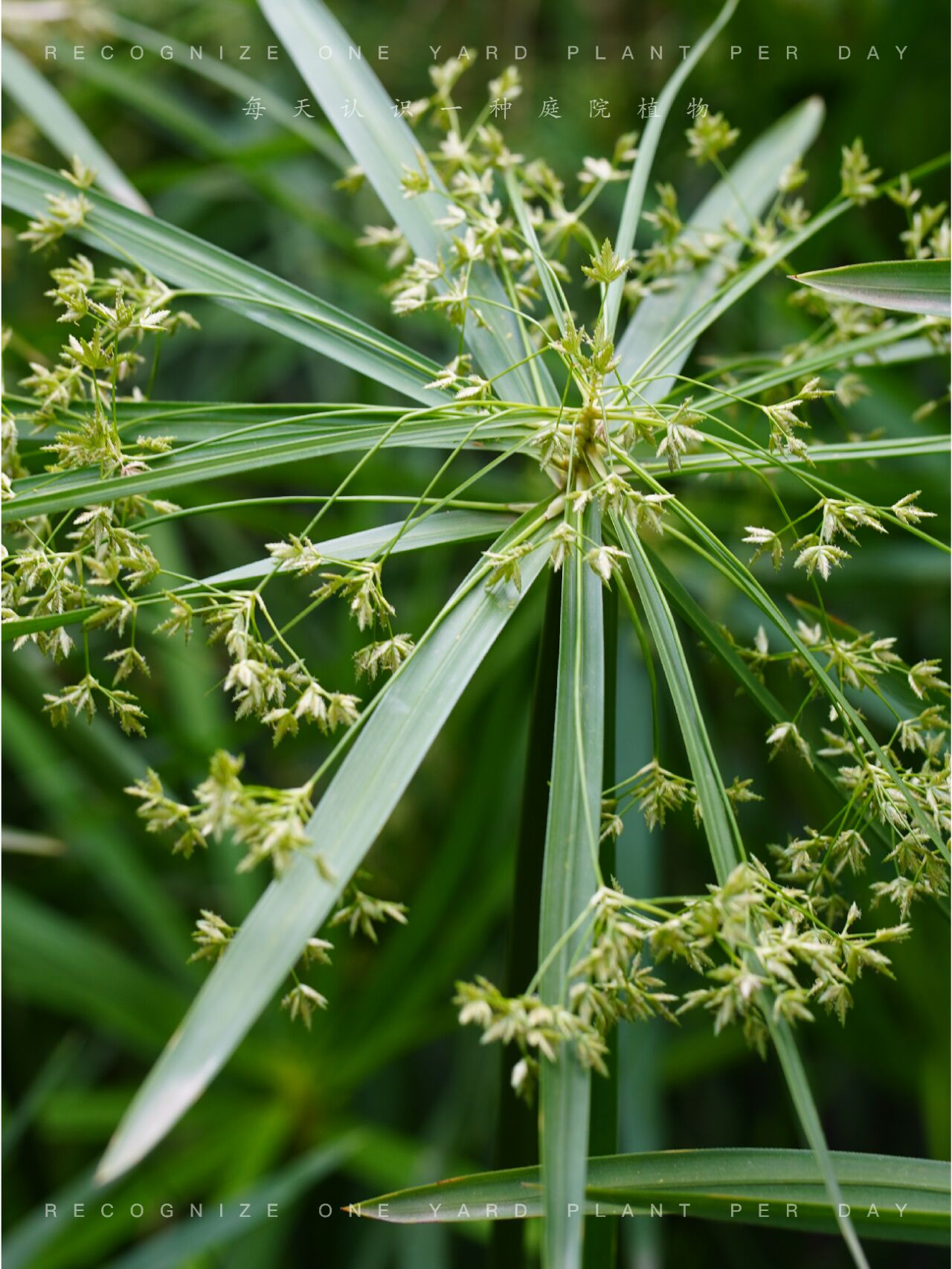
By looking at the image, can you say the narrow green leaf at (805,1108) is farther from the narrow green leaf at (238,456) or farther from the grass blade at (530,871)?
the narrow green leaf at (238,456)

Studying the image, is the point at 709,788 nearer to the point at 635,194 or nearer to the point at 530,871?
the point at 530,871

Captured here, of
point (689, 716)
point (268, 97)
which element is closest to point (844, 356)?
point (689, 716)

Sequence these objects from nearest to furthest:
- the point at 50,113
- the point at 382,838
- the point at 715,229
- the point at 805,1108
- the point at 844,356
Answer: the point at 805,1108 < the point at 844,356 < the point at 715,229 < the point at 50,113 < the point at 382,838

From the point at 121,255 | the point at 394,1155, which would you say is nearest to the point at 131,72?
the point at 121,255

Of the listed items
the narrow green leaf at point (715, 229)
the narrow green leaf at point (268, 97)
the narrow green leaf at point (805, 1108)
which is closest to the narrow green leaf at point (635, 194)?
the narrow green leaf at point (715, 229)

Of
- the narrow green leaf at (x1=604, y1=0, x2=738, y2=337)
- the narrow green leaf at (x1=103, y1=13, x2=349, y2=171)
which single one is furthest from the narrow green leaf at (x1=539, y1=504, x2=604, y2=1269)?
the narrow green leaf at (x1=103, y1=13, x2=349, y2=171)

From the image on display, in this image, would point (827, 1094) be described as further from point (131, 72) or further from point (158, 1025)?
point (131, 72)
